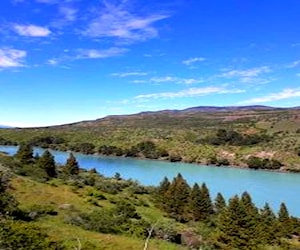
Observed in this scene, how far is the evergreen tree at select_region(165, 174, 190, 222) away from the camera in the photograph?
4223 centimetres

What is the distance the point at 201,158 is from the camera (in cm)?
12081

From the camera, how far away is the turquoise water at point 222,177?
70.4m

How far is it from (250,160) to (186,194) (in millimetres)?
70363

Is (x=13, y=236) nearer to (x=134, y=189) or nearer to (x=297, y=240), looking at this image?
(x=297, y=240)

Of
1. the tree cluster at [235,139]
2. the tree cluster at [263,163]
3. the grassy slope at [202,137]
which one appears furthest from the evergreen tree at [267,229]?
the tree cluster at [235,139]

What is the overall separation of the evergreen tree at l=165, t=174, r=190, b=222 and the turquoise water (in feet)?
64.5

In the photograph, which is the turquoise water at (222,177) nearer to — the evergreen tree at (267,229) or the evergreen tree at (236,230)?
the evergreen tree at (267,229)

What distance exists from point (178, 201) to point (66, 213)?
52.8 ft

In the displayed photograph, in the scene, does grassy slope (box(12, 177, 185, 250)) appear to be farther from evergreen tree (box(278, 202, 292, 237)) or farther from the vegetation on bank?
evergreen tree (box(278, 202, 292, 237))

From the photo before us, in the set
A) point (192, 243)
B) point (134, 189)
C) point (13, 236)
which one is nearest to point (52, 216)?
point (192, 243)

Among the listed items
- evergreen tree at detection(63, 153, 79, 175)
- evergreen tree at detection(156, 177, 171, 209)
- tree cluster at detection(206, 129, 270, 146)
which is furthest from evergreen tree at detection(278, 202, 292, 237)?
tree cluster at detection(206, 129, 270, 146)

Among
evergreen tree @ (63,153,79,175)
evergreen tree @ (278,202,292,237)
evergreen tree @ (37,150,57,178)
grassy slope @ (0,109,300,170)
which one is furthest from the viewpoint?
grassy slope @ (0,109,300,170)

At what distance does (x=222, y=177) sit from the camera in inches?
3629

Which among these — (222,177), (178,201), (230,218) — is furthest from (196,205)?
(222,177)
